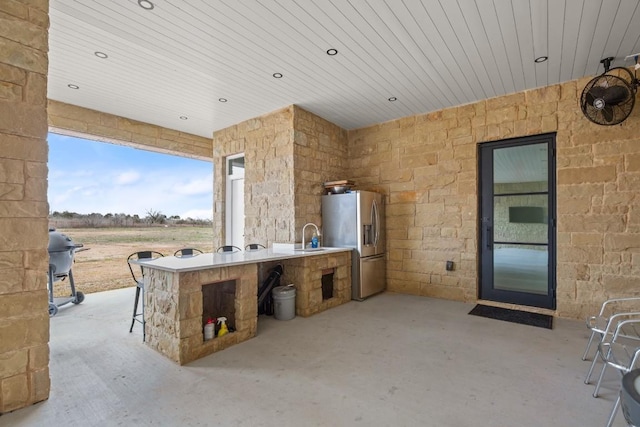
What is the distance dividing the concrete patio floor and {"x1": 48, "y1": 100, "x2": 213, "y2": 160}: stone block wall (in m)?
2.93

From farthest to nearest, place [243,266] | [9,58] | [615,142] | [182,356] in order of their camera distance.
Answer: [615,142] < [243,266] < [182,356] < [9,58]

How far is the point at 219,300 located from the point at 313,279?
1.19 metres

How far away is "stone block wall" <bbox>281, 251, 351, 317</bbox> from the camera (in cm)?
384

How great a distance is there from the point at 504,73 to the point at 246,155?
3.93 m

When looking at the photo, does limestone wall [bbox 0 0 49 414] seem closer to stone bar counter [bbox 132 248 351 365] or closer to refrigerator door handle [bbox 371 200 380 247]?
stone bar counter [bbox 132 248 351 365]

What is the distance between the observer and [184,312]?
8.45 ft

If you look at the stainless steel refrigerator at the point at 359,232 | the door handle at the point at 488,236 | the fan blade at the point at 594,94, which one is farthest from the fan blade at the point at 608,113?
the stainless steel refrigerator at the point at 359,232

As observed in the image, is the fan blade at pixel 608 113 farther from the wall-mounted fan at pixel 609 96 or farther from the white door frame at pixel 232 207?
the white door frame at pixel 232 207

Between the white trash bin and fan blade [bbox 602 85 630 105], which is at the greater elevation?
fan blade [bbox 602 85 630 105]

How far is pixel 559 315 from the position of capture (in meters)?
3.70

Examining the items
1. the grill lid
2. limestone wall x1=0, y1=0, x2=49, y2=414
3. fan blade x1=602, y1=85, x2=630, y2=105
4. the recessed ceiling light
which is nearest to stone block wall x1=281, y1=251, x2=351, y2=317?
limestone wall x1=0, y1=0, x2=49, y2=414

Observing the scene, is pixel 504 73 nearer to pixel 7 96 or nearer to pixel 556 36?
pixel 556 36

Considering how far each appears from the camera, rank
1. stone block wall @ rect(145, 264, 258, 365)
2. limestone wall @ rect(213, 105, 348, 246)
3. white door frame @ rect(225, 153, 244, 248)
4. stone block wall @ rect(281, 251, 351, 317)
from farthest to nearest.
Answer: white door frame @ rect(225, 153, 244, 248)
limestone wall @ rect(213, 105, 348, 246)
stone block wall @ rect(281, 251, 351, 317)
stone block wall @ rect(145, 264, 258, 365)

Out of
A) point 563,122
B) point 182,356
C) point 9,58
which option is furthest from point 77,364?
point 563,122
